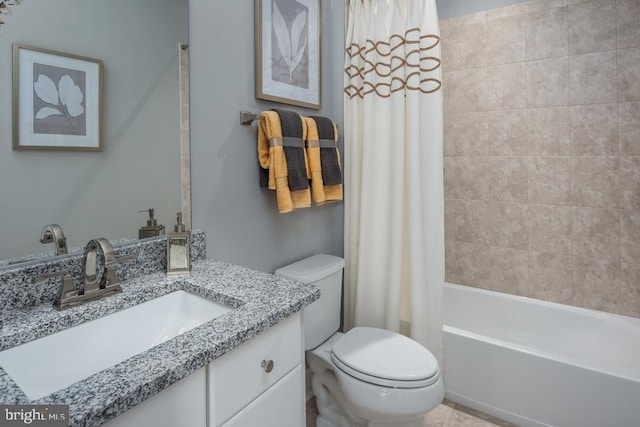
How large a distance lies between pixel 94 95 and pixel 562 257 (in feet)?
8.17

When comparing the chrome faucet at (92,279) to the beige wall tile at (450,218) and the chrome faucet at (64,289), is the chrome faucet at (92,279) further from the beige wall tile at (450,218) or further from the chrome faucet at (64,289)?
the beige wall tile at (450,218)

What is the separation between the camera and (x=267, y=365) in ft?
3.04

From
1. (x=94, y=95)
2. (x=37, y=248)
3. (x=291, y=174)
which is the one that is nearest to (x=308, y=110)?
(x=291, y=174)

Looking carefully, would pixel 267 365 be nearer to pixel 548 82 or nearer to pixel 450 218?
pixel 450 218

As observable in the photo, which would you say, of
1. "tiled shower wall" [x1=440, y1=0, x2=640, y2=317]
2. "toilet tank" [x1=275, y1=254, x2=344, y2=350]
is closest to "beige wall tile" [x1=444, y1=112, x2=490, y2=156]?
"tiled shower wall" [x1=440, y1=0, x2=640, y2=317]

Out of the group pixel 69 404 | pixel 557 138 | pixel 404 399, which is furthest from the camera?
pixel 557 138

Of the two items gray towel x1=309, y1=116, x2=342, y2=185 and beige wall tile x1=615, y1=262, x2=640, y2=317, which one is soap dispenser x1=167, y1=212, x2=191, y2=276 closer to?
gray towel x1=309, y1=116, x2=342, y2=185

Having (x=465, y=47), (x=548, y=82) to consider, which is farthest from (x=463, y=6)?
(x=548, y=82)

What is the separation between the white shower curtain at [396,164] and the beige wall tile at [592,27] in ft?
3.19

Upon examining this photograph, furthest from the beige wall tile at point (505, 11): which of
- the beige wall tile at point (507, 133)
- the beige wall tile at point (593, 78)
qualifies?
the beige wall tile at point (507, 133)

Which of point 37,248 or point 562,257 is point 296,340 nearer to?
point 37,248

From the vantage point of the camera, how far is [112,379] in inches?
24.8

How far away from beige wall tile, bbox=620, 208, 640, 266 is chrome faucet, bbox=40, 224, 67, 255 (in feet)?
8.49

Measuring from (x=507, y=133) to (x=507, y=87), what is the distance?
287 mm
